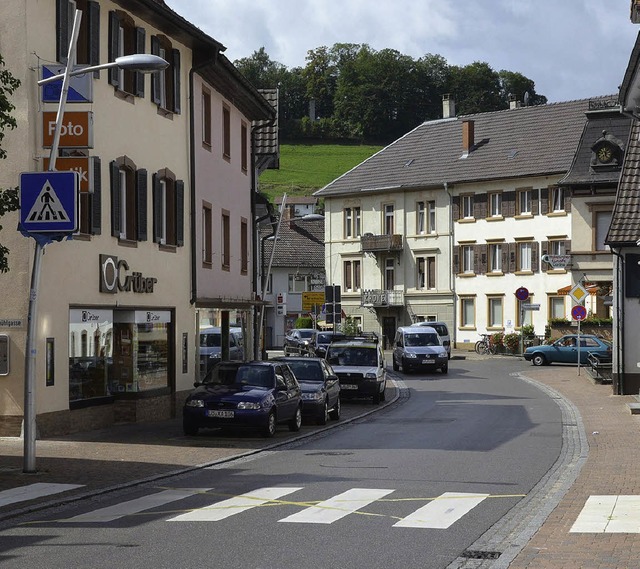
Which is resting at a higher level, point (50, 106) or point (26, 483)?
point (50, 106)

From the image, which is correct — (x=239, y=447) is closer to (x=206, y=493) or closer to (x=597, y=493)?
(x=206, y=493)

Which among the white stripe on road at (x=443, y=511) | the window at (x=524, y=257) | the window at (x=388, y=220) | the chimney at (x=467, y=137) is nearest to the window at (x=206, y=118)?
the white stripe on road at (x=443, y=511)

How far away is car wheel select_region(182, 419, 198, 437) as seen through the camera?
78.4ft

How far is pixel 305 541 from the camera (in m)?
11.7

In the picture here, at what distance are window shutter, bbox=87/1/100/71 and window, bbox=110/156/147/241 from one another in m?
2.41

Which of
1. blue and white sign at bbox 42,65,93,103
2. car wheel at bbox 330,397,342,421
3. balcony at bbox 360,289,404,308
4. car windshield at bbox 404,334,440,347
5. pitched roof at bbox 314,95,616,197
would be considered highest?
pitched roof at bbox 314,95,616,197

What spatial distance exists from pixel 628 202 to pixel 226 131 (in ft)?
40.0

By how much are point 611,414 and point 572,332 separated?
1347 inches

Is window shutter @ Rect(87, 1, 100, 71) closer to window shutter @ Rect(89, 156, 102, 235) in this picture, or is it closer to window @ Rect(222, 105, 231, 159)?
window shutter @ Rect(89, 156, 102, 235)

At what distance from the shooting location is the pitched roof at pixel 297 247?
9538cm

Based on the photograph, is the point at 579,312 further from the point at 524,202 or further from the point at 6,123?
the point at 524,202

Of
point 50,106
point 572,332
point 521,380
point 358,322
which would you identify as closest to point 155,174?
point 50,106

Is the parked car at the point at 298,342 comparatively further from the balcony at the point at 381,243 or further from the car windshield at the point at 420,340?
the balcony at the point at 381,243

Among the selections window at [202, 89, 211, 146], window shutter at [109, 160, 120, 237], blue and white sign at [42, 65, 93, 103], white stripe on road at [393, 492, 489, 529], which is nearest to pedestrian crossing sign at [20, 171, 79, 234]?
blue and white sign at [42, 65, 93, 103]
